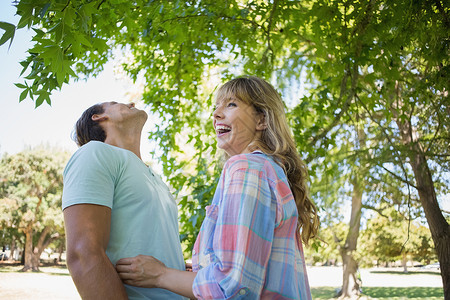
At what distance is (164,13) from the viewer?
3885 millimetres

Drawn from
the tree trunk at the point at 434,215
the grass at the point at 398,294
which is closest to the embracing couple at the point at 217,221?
the tree trunk at the point at 434,215

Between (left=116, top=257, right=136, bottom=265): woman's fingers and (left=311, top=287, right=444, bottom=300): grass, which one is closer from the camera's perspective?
(left=116, top=257, right=136, bottom=265): woman's fingers

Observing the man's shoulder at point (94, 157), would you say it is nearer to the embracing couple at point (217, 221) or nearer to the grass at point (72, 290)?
the embracing couple at point (217, 221)

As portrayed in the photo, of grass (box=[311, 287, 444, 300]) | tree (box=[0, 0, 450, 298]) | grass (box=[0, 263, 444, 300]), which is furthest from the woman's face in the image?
grass (box=[311, 287, 444, 300])

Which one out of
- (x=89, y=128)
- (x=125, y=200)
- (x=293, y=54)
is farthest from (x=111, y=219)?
Result: (x=293, y=54)

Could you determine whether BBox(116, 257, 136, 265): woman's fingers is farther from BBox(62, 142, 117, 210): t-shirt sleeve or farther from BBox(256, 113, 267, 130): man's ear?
BBox(256, 113, 267, 130): man's ear

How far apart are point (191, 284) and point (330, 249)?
49.6ft

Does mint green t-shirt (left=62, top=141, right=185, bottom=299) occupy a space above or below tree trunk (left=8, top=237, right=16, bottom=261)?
above

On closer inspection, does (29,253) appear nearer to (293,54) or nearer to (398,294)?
(398,294)

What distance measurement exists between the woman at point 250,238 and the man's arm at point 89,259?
0.07 m

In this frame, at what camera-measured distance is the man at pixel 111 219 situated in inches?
50.9

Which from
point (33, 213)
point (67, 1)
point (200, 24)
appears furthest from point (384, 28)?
point (33, 213)

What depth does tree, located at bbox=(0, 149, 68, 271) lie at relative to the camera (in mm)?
24531

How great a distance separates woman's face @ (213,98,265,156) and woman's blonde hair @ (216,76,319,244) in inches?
0.9
